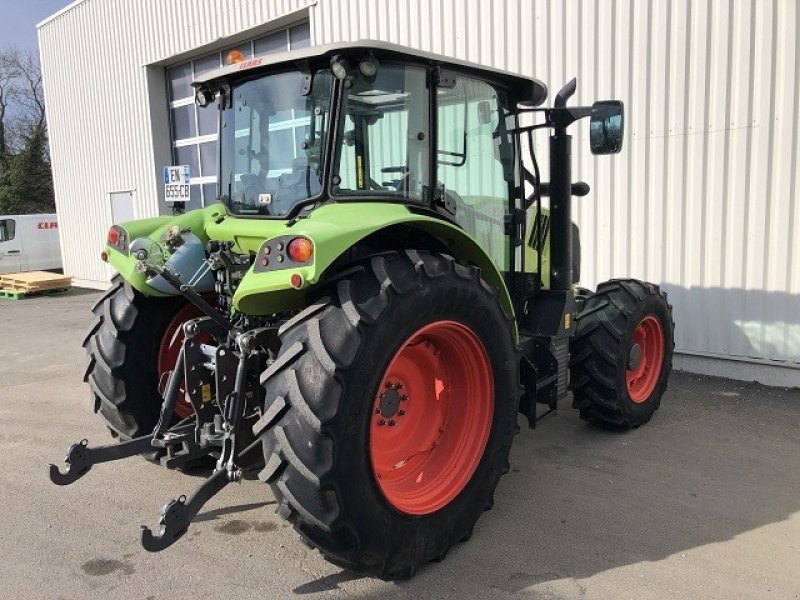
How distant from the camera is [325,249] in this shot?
8.82ft

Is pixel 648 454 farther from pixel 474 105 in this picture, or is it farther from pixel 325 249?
pixel 325 249

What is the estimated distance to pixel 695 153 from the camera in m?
6.29

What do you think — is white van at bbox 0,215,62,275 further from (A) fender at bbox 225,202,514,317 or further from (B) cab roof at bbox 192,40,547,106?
(A) fender at bbox 225,202,514,317

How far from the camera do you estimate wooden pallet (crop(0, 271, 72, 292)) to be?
1499cm

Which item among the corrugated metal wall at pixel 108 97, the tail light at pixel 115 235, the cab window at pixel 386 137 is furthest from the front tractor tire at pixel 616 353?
the corrugated metal wall at pixel 108 97

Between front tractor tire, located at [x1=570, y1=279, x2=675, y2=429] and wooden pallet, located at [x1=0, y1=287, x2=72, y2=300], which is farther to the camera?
wooden pallet, located at [x1=0, y1=287, x2=72, y2=300]

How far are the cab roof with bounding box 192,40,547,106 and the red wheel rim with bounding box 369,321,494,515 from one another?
135cm

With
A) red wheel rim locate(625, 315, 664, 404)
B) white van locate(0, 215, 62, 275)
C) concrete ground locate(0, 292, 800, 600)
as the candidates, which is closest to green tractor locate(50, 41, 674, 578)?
concrete ground locate(0, 292, 800, 600)

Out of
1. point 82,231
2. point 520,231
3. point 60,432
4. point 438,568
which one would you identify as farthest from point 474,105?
point 82,231

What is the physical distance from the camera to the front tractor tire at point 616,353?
15.3 ft

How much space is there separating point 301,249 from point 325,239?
0.10 m

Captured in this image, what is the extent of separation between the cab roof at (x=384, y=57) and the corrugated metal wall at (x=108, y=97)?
8322mm

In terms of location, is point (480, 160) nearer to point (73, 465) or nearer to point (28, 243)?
point (73, 465)

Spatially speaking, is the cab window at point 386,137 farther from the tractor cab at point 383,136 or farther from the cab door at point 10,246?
the cab door at point 10,246
